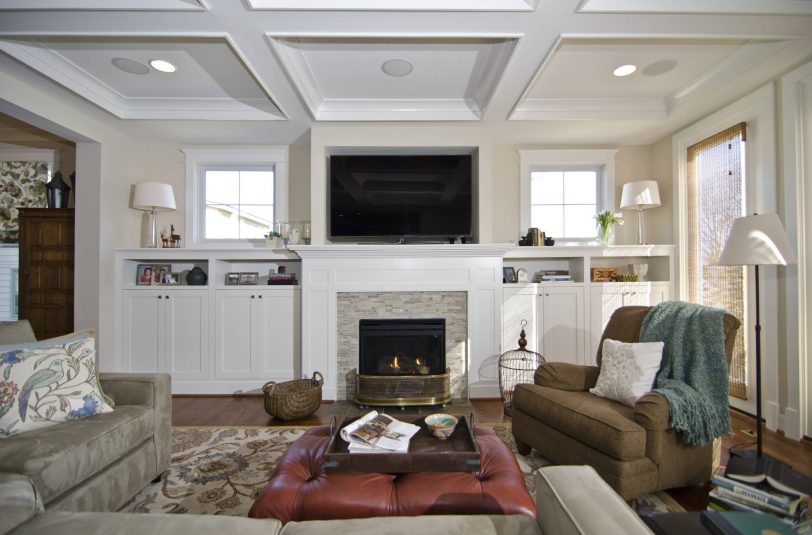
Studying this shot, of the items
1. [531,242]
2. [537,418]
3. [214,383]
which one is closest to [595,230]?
[531,242]

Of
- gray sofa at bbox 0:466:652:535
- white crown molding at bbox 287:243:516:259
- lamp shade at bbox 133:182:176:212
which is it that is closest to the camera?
gray sofa at bbox 0:466:652:535

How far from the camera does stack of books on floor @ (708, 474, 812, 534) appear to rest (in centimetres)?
94

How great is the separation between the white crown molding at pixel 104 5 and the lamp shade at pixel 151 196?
5.59 feet

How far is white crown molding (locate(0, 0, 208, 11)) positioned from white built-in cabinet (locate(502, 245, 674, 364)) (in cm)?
297

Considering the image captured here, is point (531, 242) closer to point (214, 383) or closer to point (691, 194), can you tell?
point (691, 194)

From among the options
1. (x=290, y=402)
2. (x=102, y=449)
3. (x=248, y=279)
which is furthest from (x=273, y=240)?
(x=102, y=449)

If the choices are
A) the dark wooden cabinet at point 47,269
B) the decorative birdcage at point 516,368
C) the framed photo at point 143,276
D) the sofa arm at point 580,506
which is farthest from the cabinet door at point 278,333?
the sofa arm at point 580,506

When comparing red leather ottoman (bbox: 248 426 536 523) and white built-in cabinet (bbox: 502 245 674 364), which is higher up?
white built-in cabinet (bbox: 502 245 674 364)

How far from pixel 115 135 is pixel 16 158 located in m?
1.58

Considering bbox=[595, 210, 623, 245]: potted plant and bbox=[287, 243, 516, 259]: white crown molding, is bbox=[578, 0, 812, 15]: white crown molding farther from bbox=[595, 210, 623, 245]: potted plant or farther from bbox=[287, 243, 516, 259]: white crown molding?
bbox=[595, 210, 623, 245]: potted plant

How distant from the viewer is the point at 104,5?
1.89 meters

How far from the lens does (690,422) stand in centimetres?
175

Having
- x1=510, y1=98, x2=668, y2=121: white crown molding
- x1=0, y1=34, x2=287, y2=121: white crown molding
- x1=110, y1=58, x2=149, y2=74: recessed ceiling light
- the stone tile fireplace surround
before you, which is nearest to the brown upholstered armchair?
the stone tile fireplace surround

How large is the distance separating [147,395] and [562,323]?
10.8 feet
